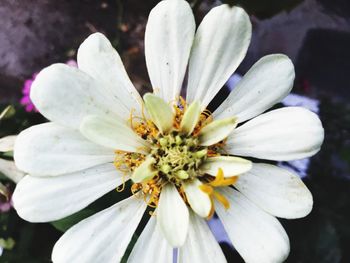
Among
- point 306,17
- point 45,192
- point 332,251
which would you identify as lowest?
point 332,251

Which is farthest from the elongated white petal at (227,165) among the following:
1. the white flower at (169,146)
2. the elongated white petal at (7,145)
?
the elongated white petal at (7,145)

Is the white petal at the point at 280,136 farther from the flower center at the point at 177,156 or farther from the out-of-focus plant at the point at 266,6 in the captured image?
the out-of-focus plant at the point at 266,6

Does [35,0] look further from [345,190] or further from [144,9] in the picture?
[345,190]

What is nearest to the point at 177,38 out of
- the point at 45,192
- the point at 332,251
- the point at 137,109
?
the point at 137,109

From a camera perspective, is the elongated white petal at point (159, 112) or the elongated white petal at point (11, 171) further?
the elongated white petal at point (11, 171)

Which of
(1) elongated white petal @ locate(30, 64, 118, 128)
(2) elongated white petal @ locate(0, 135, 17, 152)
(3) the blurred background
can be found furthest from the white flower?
(3) the blurred background

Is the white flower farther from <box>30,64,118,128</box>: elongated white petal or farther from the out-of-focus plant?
the out-of-focus plant
